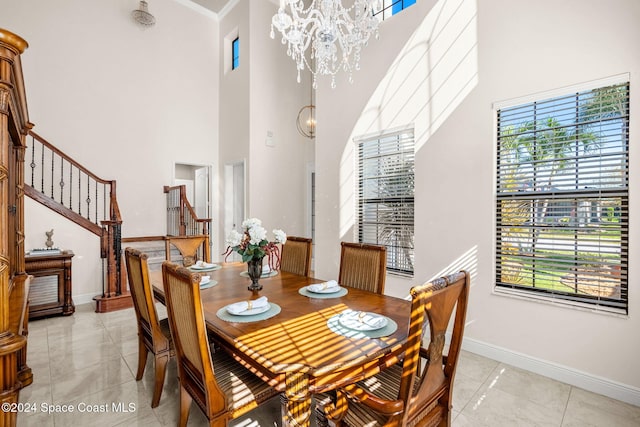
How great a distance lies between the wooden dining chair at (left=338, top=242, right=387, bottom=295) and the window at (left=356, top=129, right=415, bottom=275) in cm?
114

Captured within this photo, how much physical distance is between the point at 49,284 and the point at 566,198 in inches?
217

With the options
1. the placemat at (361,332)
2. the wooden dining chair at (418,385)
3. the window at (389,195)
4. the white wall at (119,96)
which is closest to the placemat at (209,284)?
the placemat at (361,332)

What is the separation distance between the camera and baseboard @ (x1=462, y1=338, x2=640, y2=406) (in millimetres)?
2057

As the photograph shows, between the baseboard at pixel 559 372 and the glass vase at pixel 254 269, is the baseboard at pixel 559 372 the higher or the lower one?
the lower one

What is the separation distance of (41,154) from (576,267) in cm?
662

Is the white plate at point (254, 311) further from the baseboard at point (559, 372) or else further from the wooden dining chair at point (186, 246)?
the baseboard at point (559, 372)

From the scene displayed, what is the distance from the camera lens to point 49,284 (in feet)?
12.3

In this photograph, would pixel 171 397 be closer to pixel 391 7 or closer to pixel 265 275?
pixel 265 275

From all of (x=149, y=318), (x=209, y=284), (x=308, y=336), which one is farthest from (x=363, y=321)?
(x=149, y=318)

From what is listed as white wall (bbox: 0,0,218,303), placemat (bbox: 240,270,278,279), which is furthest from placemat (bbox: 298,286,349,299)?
white wall (bbox: 0,0,218,303)

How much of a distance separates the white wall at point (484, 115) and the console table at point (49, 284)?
397cm

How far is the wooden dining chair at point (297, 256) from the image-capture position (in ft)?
9.22

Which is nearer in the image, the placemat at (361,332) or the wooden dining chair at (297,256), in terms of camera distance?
the placemat at (361,332)

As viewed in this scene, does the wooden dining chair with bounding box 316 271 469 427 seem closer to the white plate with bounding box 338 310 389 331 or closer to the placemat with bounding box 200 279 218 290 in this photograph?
the white plate with bounding box 338 310 389 331
